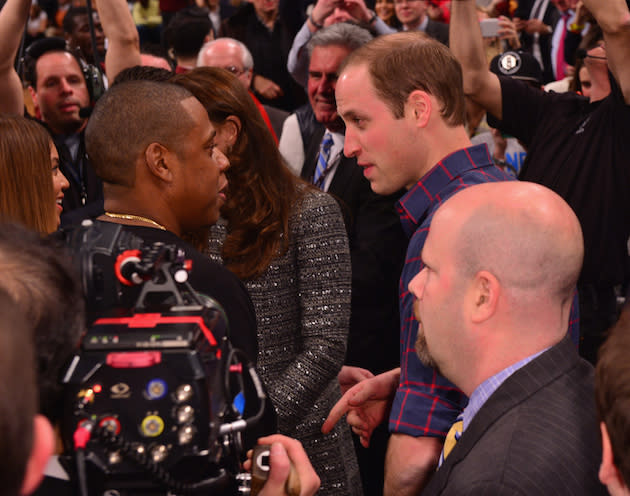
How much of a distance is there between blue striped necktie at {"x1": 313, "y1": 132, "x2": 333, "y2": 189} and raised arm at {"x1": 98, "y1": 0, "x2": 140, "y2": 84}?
83 cm

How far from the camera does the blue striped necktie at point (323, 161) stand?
3.27m

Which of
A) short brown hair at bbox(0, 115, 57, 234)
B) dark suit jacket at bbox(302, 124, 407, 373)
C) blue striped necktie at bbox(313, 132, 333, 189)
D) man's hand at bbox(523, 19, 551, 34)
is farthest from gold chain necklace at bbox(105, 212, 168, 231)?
man's hand at bbox(523, 19, 551, 34)

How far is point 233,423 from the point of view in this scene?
112cm

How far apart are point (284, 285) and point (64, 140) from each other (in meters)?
2.03

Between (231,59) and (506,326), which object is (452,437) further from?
(231,59)

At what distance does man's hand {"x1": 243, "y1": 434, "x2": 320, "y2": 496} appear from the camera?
1261 mm

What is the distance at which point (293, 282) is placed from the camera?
218cm

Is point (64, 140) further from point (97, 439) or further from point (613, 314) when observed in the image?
point (97, 439)

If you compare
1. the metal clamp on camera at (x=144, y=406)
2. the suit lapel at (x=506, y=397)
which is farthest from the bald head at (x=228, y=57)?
the metal clamp on camera at (x=144, y=406)

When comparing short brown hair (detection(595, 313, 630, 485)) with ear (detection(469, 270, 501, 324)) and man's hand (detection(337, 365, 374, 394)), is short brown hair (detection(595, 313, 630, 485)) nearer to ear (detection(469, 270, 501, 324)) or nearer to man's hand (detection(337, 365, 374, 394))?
ear (detection(469, 270, 501, 324))

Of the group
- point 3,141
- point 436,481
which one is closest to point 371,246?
point 3,141

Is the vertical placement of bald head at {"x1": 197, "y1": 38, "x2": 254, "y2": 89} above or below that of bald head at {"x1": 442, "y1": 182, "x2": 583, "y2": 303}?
below

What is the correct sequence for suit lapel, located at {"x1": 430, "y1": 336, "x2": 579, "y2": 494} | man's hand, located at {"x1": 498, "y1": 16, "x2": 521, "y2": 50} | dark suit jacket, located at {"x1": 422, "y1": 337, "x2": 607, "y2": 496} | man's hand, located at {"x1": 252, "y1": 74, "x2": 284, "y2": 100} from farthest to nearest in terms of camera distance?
man's hand, located at {"x1": 252, "y1": 74, "x2": 284, "y2": 100} < man's hand, located at {"x1": 498, "y1": 16, "x2": 521, "y2": 50} < suit lapel, located at {"x1": 430, "y1": 336, "x2": 579, "y2": 494} < dark suit jacket, located at {"x1": 422, "y1": 337, "x2": 607, "y2": 496}

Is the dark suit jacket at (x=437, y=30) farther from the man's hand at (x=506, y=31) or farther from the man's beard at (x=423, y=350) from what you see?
the man's beard at (x=423, y=350)
